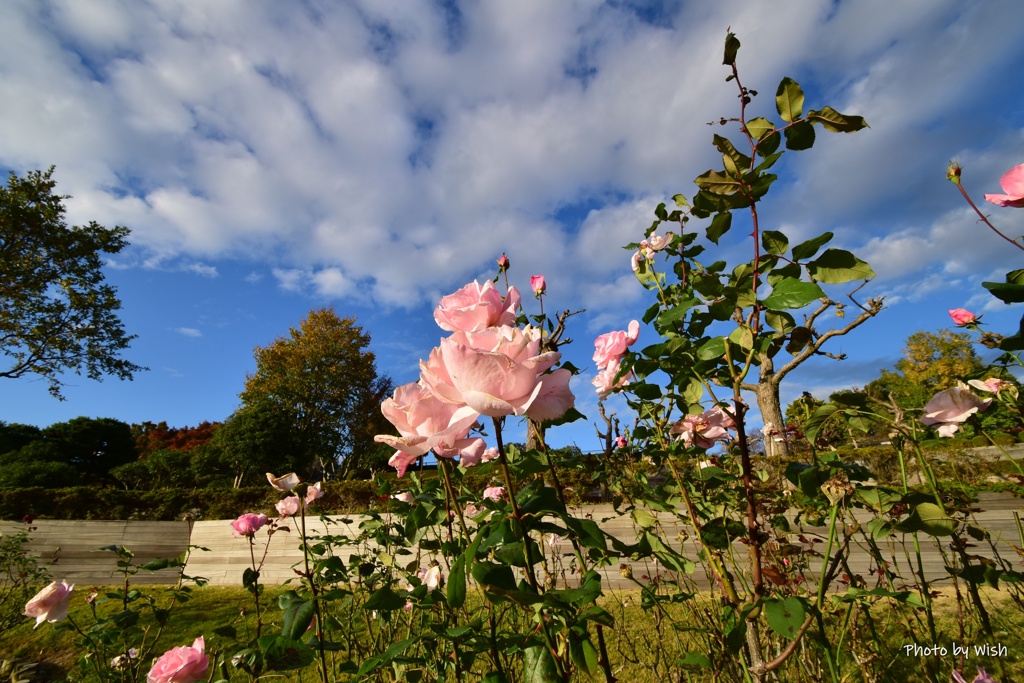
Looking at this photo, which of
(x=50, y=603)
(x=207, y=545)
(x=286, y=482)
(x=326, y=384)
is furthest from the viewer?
(x=326, y=384)

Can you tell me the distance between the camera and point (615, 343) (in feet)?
3.31

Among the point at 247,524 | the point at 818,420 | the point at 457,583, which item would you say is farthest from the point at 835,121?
the point at 247,524

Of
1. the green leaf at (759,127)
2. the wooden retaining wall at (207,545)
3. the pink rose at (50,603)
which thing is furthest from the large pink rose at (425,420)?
the wooden retaining wall at (207,545)

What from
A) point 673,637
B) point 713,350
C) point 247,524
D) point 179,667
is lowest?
point 673,637

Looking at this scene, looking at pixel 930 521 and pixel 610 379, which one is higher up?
pixel 610 379

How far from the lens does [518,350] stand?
609 mm

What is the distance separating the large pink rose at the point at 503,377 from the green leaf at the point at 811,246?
1.44ft

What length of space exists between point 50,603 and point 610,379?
1884mm

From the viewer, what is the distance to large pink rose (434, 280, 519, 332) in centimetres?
74

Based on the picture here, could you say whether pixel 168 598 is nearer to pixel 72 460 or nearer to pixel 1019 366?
pixel 1019 366

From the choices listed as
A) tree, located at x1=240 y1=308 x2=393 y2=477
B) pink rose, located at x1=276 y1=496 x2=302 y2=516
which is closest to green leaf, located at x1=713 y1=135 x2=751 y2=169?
pink rose, located at x1=276 y1=496 x2=302 y2=516

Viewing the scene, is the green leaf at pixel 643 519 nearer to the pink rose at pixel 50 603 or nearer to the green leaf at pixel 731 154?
the green leaf at pixel 731 154

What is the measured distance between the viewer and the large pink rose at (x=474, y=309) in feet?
2.44

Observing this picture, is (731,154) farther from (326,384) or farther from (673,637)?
(326,384)
